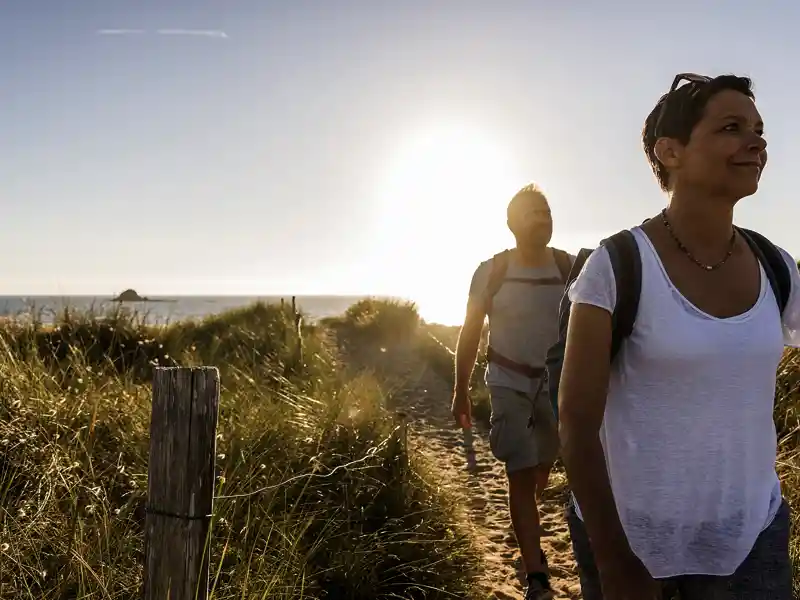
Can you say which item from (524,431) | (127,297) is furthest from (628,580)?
(127,297)

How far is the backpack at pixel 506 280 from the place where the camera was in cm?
402

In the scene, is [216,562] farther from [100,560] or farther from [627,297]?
[627,297]

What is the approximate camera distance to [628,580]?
5.25ft

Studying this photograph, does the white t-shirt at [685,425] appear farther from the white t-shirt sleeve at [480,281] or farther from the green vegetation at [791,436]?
the white t-shirt sleeve at [480,281]

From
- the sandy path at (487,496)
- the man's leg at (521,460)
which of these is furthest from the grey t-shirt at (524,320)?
the sandy path at (487,496)

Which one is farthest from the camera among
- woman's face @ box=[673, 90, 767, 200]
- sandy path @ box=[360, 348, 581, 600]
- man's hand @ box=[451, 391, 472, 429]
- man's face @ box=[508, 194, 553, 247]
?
sandy path @ box=[360, 348, 581, 600]

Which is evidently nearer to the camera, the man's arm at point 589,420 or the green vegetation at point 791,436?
the man's arm at point 589,420

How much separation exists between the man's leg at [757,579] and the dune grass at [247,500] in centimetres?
155

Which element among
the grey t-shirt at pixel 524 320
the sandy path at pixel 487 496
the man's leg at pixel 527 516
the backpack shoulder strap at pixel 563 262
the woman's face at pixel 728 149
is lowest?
the sandy path at pixel 487 496

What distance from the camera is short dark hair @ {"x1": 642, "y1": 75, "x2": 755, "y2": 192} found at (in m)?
1.93

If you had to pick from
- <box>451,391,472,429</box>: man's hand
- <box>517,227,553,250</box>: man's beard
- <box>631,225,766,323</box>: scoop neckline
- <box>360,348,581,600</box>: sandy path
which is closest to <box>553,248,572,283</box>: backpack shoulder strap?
<box>517,227,553,250</box>: man's beard

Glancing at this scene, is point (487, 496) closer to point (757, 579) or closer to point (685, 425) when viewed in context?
point (757, 579)

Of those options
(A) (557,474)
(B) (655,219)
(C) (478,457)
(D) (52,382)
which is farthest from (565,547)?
(D) (52,382)

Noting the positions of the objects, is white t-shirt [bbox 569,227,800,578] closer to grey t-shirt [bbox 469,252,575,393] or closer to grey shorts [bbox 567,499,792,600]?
grey shorts [bbox 567,499,792,600]
